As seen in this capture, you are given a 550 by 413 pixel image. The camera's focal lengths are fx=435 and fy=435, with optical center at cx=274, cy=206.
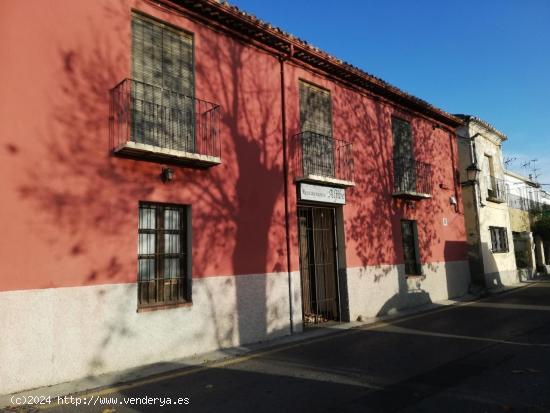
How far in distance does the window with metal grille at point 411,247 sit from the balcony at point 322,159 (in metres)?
3.20

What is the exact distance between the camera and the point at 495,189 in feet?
62.1

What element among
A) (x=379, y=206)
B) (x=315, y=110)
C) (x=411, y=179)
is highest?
(x=315, y=110)

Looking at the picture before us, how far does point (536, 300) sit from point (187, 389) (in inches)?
459

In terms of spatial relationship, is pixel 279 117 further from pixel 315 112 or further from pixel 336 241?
pixel 336 241

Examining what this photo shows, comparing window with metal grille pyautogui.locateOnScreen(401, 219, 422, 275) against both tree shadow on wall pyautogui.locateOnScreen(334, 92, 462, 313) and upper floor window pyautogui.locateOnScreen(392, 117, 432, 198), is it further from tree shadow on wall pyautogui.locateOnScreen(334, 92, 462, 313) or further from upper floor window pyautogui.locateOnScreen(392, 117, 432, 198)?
upper floor window pyautogui.locateOnScreen(392, 117, 432, 198)

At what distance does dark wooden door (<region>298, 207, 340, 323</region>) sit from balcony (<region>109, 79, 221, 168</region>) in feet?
11.5

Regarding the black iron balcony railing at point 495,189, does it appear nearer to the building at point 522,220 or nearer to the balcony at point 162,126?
the building at point 522,220

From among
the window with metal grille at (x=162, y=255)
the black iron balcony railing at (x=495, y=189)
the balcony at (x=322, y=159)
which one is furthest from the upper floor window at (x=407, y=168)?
the window with metal grille at (x=162, y=255)

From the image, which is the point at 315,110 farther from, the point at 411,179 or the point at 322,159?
the point at 411,179

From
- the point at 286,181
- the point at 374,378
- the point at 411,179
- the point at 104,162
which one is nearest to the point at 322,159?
the point at 286,181

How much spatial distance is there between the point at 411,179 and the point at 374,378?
28.8 ft

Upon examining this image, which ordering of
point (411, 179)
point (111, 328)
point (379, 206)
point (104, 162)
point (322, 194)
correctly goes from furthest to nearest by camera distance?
point (411, 179) → point (379, 206) → point (322, 194) → point (104, 162) → point (111, 328)

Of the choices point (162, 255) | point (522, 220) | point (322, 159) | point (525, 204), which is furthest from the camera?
point (525, 204)

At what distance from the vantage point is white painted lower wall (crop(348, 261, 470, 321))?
1070 centimetres
